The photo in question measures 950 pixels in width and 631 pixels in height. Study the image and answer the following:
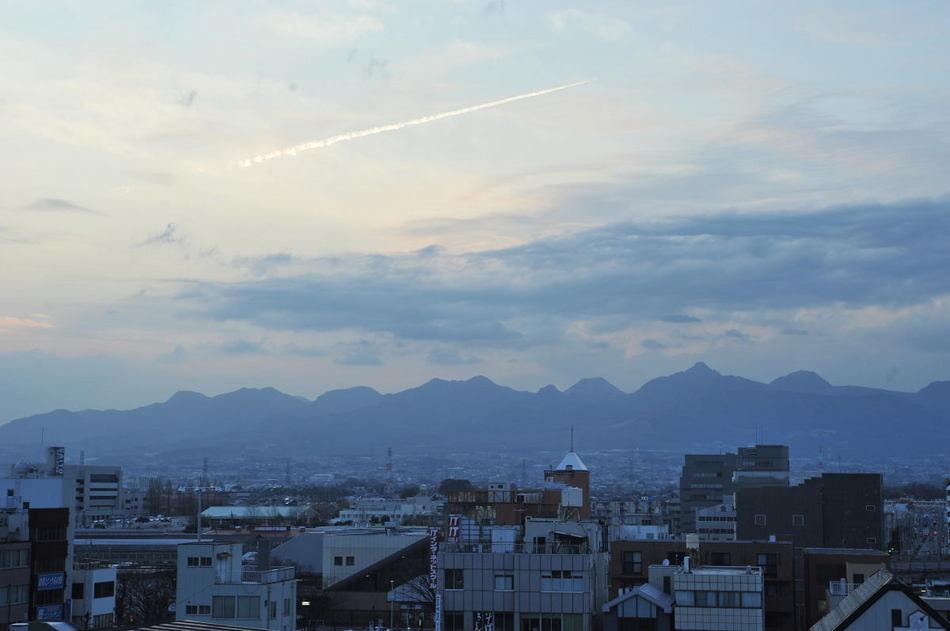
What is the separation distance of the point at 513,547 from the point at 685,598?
570 centimetres

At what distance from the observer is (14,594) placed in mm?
44906

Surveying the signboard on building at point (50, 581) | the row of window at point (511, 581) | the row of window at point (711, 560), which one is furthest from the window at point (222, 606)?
the row of window at point (711, 560)

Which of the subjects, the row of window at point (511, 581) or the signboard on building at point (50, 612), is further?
the signboard on building at point (50, 612)

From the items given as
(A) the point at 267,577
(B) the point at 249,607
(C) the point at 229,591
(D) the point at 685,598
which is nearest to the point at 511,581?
(D) the point at 685,598

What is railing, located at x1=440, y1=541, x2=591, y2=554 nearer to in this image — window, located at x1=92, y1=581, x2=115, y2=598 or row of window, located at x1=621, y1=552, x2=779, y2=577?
row of window, located at x1=621, y1=552, x2=779, y2=577

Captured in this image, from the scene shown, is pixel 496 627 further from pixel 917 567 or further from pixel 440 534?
pixel 917 567

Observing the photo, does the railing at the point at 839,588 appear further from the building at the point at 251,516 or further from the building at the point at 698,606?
the building at the point at 251,516

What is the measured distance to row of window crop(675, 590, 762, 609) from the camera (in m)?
38.0

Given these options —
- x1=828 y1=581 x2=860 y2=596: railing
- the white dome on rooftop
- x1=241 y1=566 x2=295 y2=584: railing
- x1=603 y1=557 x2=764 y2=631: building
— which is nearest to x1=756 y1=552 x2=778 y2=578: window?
x1=828 y1=581 x2=860 y2=596: railing

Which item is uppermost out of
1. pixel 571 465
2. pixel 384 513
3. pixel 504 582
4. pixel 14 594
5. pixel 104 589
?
pixel 571 465

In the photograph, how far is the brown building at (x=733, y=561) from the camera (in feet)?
154

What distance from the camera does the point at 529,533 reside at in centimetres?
4278

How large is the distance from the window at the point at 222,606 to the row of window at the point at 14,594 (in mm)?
7033

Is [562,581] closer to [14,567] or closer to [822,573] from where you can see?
[822,573]
